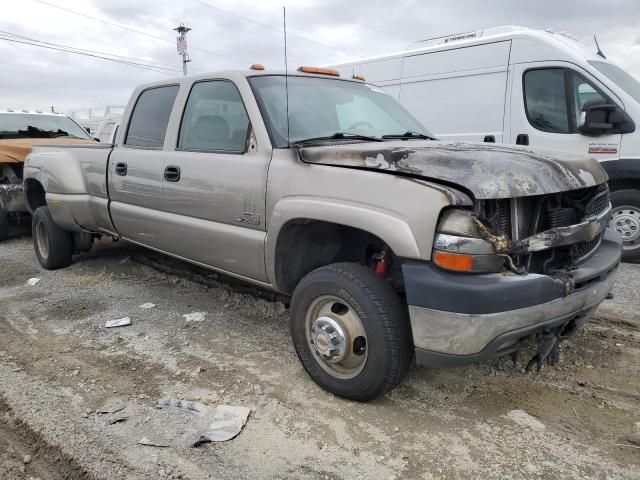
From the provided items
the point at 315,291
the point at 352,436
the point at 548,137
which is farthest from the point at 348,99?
the point at 548,137

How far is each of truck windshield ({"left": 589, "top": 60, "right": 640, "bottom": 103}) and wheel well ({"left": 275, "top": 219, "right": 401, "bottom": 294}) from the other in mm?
4529

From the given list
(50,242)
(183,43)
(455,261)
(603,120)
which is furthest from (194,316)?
(183,43)

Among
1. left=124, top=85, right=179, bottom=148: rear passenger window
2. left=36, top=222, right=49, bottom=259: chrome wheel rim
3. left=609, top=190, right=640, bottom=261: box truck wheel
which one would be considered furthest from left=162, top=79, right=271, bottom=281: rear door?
left=609, top=190, right=640, bottom=261: box truck wheel

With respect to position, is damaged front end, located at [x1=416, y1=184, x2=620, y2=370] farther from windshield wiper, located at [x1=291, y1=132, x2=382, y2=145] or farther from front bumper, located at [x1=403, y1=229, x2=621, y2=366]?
windshield wiper, located at [x1=291, y1=132, x2=382, y2=145]

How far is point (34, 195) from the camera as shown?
6.36 meters

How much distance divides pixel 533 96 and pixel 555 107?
319 mm

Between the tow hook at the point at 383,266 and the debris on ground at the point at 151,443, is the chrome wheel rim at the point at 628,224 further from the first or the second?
the debris on ground at the point at 151,443

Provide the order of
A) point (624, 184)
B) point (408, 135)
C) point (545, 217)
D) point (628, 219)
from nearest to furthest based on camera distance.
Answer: point (545, 217)
point (408, 135)
point (628, 219)
point (624, 184)

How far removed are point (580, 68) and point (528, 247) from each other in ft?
14.9

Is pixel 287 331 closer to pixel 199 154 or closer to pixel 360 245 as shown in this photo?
pixel 360 245

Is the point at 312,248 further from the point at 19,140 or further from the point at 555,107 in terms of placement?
the point at 19,140

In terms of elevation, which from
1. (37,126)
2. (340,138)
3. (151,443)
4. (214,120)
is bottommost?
(151,443)

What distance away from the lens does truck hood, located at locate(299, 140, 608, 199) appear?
2395 mm

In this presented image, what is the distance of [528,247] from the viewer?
248 centimetres
